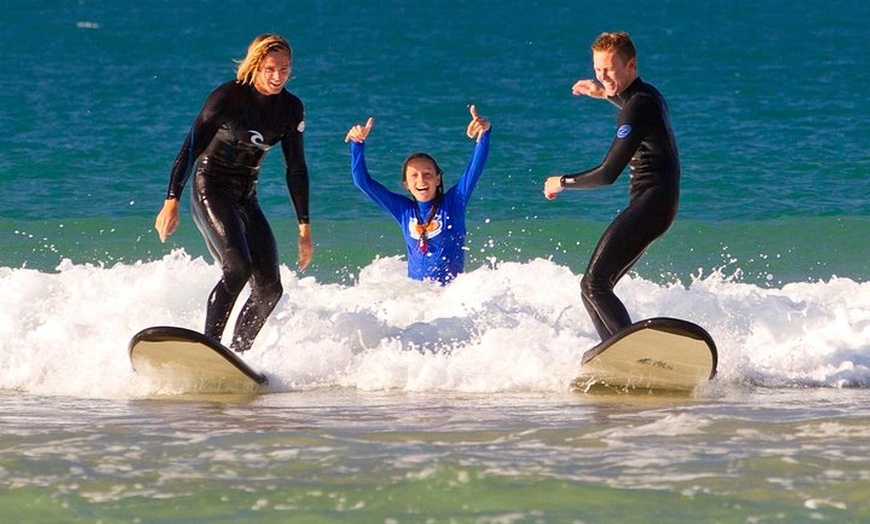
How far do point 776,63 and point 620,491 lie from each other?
2321cm

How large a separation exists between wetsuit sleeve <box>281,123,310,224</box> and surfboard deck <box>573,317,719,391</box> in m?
1.81

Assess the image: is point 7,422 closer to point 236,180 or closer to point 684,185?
point 236,180

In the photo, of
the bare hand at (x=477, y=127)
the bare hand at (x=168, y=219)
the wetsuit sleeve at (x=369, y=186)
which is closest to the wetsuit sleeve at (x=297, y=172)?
the bare hand at (x=168, y=219)

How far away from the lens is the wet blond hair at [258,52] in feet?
26.3

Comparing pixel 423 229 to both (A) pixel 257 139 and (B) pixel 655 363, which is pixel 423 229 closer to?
(A) pixel 257 139

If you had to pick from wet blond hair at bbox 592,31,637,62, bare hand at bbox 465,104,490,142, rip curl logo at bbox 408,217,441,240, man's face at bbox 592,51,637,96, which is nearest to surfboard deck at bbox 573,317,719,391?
man's face at bbox 592,51,637,96

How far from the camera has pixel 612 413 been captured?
709 cm

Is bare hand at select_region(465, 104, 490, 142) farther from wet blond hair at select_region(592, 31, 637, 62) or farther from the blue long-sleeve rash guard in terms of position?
wet blond hair at select_region(592, 31, 637, 62)

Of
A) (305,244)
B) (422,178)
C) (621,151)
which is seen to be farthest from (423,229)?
(621,151)

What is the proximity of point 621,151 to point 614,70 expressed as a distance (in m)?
0.44

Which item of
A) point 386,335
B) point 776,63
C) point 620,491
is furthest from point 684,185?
point 620,491

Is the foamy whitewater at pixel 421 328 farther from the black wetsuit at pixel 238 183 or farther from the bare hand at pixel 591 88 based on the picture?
the bare hand at pixel 591 88

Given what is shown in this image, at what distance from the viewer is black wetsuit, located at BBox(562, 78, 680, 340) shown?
7.76m

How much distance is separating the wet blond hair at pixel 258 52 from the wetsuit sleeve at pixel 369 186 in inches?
52.6
